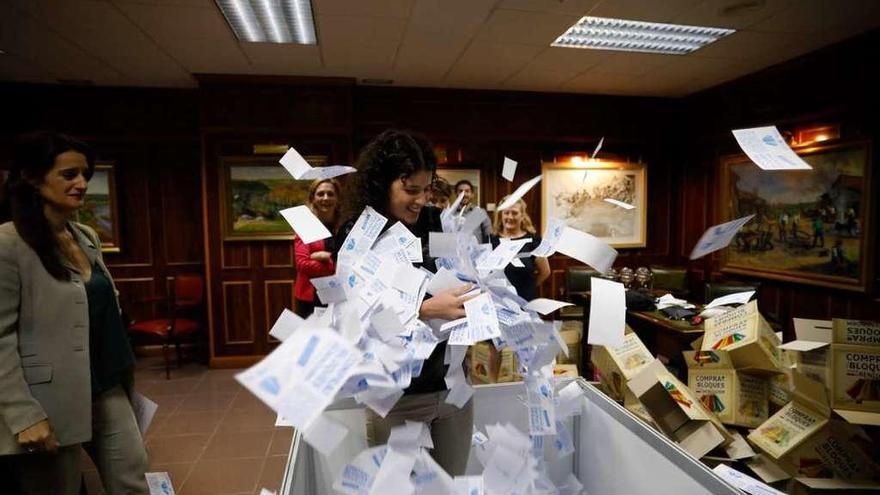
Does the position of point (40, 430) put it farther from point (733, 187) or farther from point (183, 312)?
point (733, 187)

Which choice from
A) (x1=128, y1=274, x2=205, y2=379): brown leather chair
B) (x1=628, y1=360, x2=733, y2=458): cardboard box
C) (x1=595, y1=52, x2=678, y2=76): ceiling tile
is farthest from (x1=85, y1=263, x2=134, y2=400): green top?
(x1=595, y1=52, x2=678, y2=76): ceiling tile

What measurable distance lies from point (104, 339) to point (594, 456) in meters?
1.57

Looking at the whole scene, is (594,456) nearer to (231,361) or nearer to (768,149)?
(768,149)

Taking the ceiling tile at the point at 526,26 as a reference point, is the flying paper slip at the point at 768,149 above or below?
below

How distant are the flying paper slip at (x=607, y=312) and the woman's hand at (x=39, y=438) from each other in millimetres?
1478

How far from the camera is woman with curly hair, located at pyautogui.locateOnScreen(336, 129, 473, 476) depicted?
1096 millimetres

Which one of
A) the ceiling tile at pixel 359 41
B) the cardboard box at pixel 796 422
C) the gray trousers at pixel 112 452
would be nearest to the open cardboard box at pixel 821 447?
the cardboard box at pixel 796 422

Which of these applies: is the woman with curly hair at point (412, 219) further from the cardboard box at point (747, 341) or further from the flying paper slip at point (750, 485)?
the cardboard box at point (747, 341)

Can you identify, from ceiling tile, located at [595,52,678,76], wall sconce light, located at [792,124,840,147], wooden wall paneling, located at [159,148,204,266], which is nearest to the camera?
wall sconce light, located at [792,124,840,147]

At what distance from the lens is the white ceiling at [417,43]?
9.30ft

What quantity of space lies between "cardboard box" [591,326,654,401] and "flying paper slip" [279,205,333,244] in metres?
1.09

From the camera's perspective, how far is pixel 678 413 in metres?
1.34

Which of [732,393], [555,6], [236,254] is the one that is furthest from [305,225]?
[236,254]

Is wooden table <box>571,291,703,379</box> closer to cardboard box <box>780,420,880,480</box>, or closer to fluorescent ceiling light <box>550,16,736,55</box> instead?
cardboard box <box>780,420,880,480</box>
